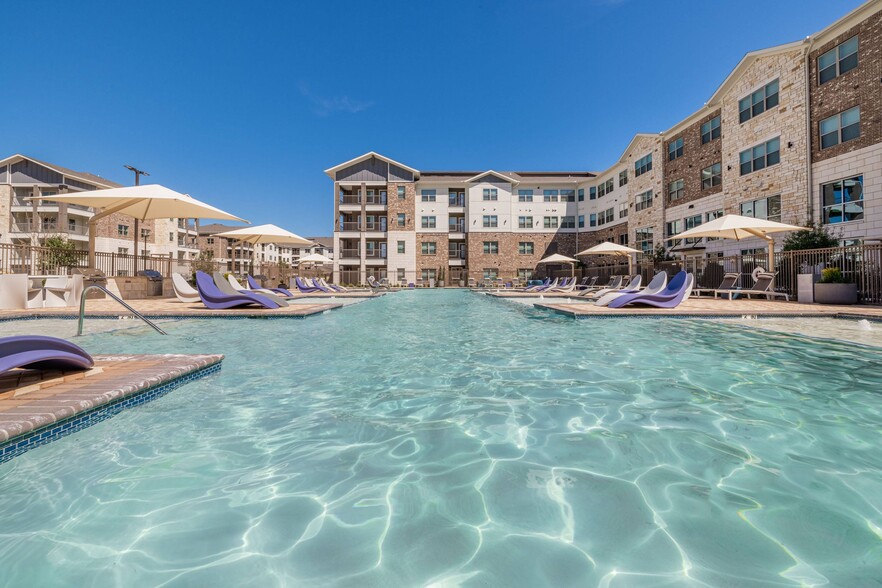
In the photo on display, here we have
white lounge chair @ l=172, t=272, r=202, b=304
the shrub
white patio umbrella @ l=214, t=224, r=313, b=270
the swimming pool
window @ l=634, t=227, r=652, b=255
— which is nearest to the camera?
the swimming pool

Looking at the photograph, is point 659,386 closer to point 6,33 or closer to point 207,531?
point 207,531

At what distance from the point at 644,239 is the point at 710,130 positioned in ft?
28.5

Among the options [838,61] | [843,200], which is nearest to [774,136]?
[838,61]

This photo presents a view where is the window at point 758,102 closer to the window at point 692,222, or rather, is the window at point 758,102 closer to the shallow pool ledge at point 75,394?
the window at point 692,222

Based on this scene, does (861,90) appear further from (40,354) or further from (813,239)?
(40,354)

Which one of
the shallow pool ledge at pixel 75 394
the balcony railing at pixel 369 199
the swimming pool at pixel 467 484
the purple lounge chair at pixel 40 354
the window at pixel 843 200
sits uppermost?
the balcony railing at pixel 369 199

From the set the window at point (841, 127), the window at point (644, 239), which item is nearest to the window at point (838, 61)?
the window at point (841, 127)

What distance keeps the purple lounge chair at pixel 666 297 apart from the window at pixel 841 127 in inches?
468

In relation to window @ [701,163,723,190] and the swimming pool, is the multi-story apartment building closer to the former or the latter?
window @ [701,163,723,190]

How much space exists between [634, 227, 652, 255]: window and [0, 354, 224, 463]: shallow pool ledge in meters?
31.3

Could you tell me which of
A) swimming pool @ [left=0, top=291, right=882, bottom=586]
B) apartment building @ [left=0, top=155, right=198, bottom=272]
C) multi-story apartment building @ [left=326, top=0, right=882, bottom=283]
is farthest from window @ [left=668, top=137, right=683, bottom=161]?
apartment building @ [left=0, top=155, right=198, bottom=272]

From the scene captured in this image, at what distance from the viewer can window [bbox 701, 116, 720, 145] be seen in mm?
23453

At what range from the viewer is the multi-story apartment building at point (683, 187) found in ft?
53.0

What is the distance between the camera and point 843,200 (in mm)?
16594
